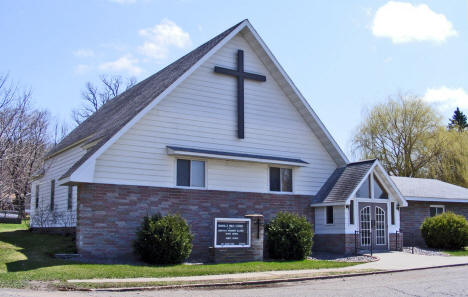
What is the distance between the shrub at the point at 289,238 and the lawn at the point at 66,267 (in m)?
0.86

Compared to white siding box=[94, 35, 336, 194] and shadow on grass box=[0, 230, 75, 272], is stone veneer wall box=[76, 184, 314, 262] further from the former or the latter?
shadow on grass box=[0, 230, 75, 272]

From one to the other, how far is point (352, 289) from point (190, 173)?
955 centimetres

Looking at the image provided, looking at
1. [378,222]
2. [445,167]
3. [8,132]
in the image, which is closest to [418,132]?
[445,167]

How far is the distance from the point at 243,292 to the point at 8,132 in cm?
1089

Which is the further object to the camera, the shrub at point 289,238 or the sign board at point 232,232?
the shrub at point 289,238

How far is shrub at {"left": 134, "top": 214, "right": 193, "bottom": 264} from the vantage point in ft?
57.3

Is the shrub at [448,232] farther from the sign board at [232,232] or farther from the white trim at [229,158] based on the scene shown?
the sign board at [232,232]

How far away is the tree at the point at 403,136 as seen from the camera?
145 ft

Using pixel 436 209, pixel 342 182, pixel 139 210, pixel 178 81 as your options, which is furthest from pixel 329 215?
pixel 436 209

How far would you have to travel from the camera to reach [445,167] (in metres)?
43.0

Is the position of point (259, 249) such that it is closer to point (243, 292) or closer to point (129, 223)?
point (129, 223)

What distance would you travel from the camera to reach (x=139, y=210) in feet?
62.7

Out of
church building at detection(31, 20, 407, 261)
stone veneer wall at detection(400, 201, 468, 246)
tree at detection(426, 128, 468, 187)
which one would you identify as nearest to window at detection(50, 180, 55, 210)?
church building at detection(31, 20, 407, 261)

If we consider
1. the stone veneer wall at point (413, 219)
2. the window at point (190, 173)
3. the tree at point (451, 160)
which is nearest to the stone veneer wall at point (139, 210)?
the window at point (190, 173)
